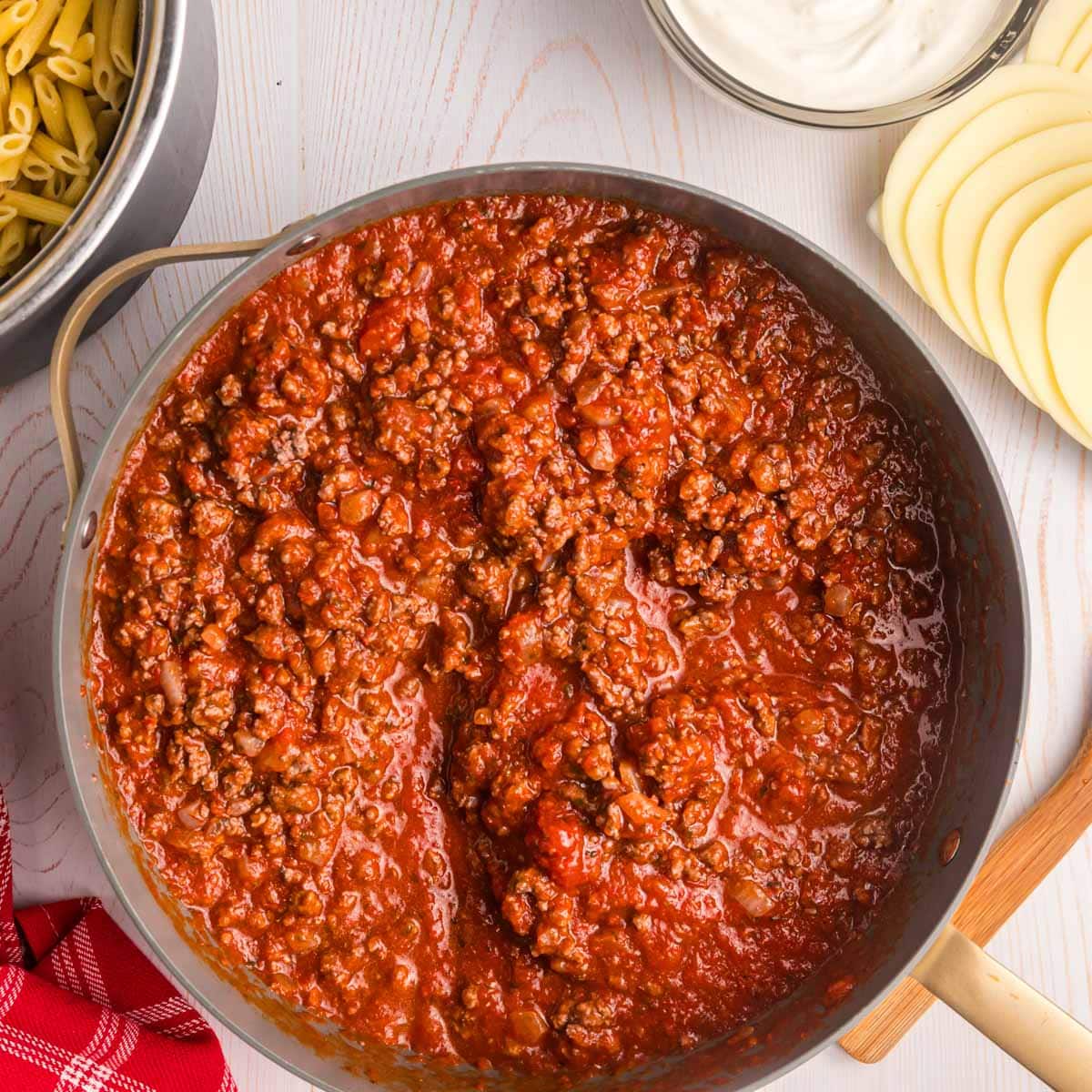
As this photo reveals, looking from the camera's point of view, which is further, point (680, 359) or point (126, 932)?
point (126, 932)

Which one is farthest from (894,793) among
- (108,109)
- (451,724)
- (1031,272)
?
(108,109)

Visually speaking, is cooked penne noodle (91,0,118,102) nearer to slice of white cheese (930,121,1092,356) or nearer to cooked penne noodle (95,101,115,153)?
cooked penne noodle (95,101,115,153)

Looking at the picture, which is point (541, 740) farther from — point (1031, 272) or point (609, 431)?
point (1031, 272)

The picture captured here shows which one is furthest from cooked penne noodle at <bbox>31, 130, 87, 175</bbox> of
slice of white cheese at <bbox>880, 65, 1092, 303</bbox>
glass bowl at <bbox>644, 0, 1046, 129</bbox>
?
slice of white cheese at <bbox>880, 65, 1092, 303</bbox>

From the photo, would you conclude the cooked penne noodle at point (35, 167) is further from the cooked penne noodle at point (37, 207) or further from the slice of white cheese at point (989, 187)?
the slice of white cheese at point (989, 187)

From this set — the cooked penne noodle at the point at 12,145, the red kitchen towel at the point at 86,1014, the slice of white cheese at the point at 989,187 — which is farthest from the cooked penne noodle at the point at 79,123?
the slice of white cheese at the point at 989,187
